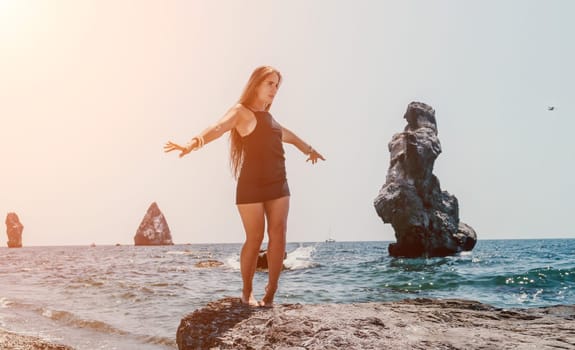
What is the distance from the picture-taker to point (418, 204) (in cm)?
4056

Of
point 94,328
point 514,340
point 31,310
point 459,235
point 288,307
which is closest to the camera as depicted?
point 514,340

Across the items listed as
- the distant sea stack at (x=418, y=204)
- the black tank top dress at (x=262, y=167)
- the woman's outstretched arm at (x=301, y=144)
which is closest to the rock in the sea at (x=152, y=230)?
the distant sea stack at (x=418, y=204)

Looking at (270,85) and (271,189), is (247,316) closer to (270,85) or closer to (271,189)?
(271,189)

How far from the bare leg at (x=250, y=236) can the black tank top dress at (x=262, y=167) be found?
79mm

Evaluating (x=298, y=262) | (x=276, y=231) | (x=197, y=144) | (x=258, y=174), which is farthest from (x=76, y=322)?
(x=298, y=262)

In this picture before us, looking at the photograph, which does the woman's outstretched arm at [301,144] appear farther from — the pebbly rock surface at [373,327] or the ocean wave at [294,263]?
the ocean wave at [294,263]

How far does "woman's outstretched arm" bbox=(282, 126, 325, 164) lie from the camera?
211 inches

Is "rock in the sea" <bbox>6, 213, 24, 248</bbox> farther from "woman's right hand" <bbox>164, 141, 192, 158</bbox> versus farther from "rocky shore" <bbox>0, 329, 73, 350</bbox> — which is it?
"woman's right hand" <bbox>164, 141, 192, 158</bbox>

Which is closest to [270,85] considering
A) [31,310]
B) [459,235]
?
[31,310]

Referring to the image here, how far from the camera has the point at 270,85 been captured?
16.2 ft

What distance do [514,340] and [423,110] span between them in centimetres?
4380

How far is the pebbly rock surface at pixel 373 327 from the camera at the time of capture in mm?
3338

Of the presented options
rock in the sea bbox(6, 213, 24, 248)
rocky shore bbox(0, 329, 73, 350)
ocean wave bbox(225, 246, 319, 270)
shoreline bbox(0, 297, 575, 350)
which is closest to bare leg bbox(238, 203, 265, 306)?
shoreline bbox(0, 297, 575, 350)

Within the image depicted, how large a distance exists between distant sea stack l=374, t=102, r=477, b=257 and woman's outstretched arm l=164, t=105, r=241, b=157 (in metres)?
36.9
